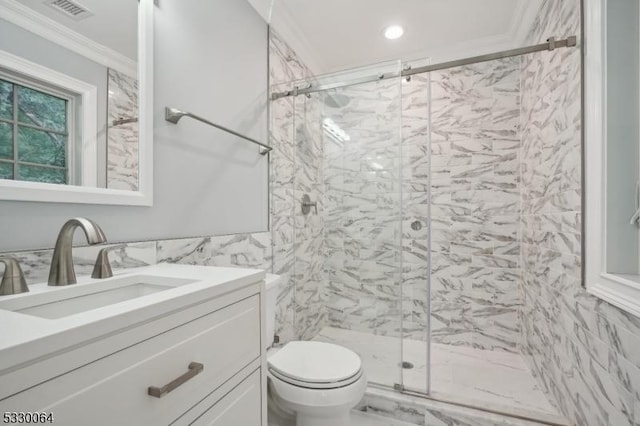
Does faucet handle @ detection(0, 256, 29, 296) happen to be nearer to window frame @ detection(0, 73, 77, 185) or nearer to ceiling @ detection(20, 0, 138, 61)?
window frame @ detection(0, 73, 77, 185)

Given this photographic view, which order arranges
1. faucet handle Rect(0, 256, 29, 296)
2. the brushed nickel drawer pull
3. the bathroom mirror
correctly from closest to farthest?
the brushed nickel drawer pull → faucet handle Rect(0, 256, 29, 296) → the bathroom mirror

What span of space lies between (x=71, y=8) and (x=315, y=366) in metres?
1.73

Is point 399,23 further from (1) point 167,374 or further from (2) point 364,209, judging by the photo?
(1) point 167,374

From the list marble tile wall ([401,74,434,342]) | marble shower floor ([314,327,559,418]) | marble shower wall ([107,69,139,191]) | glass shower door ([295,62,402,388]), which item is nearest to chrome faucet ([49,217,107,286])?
marble shower wall ([107,69,139,191])

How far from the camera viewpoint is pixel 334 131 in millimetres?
2248

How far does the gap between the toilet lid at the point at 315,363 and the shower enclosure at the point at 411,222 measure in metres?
0.48

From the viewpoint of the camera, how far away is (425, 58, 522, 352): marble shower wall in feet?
7.81

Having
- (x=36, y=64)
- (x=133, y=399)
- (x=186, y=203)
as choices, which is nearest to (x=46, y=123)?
(x=36, y=64)

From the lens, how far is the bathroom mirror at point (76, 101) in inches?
32.6

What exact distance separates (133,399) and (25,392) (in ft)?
0.64

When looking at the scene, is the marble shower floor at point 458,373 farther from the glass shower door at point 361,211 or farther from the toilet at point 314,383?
the toilet at point 314,383

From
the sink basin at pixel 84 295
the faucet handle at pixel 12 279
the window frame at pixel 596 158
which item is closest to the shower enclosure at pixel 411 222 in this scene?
the window frame at pixel 596 158

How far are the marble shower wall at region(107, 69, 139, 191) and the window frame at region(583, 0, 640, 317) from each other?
184 centimetres

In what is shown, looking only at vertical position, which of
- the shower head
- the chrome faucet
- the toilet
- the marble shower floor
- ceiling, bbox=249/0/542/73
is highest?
ceiling, bbox=249/0/542/73
